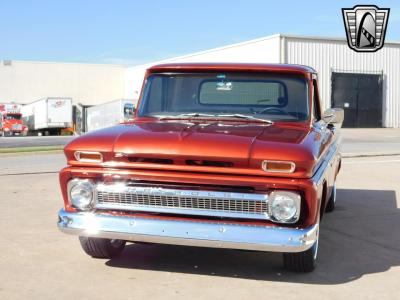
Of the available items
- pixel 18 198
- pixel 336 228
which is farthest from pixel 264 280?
pixel 18 198

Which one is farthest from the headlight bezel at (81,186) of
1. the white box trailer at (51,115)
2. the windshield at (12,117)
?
the windshield at (12,117)

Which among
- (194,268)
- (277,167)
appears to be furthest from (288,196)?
(194,268)

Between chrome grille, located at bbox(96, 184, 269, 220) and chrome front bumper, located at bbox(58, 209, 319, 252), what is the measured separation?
0.09 m

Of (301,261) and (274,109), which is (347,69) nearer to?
(274,109)

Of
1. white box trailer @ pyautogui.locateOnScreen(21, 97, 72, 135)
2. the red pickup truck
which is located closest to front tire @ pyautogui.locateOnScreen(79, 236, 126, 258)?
the red pickup truck

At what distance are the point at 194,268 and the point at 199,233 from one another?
32.1 inches

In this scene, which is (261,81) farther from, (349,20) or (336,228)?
(349,20)

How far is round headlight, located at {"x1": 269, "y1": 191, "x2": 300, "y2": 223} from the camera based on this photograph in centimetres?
445

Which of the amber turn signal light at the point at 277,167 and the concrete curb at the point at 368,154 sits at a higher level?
the amber turn signal light at the point at 277,167

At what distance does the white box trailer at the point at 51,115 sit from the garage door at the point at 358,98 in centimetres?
2255

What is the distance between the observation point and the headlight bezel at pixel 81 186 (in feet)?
15.8

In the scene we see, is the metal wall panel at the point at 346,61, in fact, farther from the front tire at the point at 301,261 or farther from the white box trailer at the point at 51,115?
the front tire at the point at 301,261

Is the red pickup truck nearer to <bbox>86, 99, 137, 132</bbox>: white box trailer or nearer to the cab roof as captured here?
the cab roof

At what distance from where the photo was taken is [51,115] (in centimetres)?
4784
